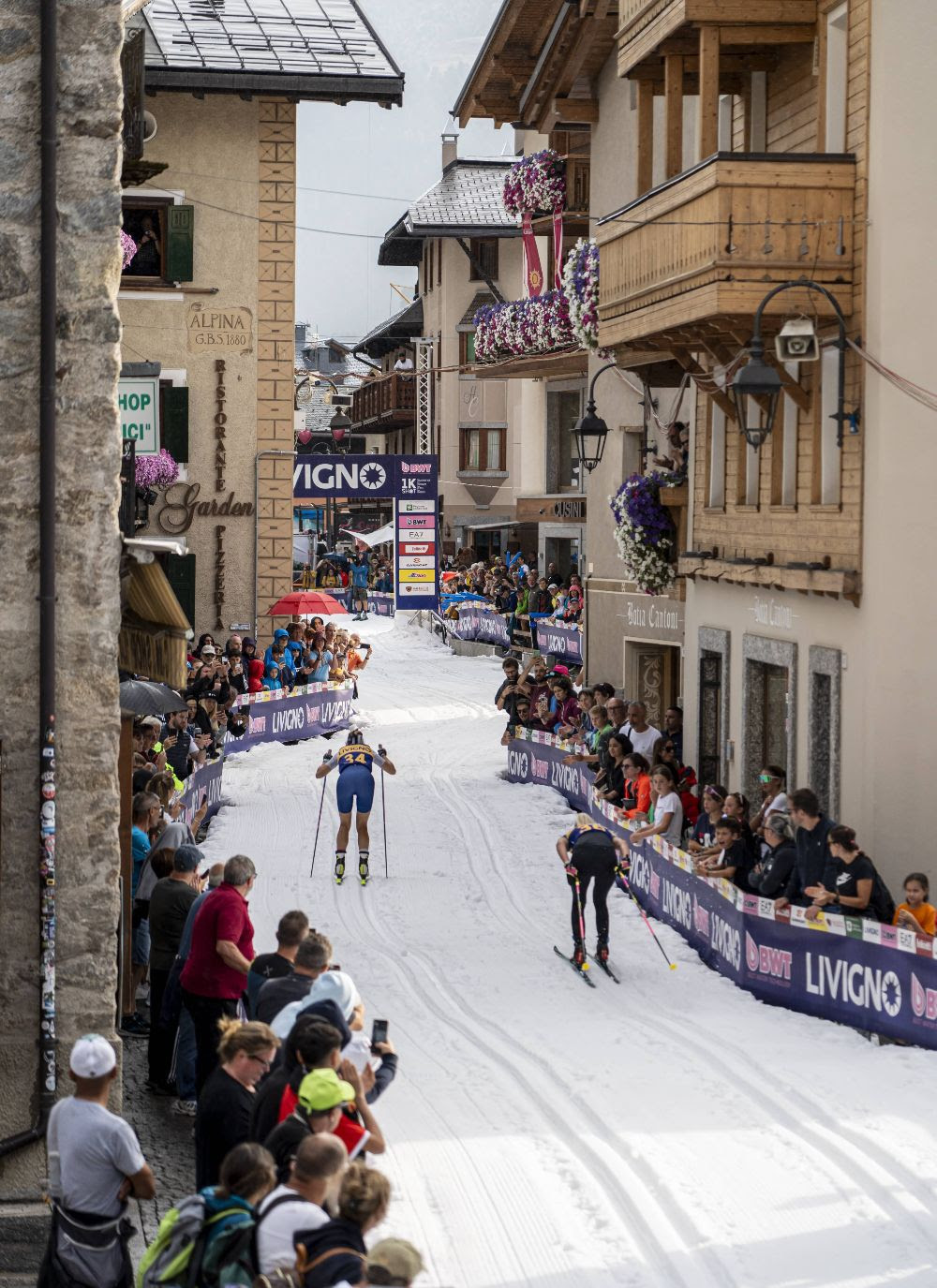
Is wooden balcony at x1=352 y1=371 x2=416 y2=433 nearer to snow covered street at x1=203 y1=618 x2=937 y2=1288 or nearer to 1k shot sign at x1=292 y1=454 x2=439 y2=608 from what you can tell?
1k shot sign at x1=292 y1=454 x2=439 y2=608

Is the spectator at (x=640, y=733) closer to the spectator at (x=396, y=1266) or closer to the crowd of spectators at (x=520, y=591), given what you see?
the crowd of spectators at (x=520, y=591)

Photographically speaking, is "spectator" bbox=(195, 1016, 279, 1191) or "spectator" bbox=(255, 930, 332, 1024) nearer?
"spectator" bbox=(195, 1016, 279, 1191)

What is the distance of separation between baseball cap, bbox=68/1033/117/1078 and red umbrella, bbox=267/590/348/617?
22.9 metres

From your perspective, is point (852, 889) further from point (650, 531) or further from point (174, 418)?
point (174, 418)

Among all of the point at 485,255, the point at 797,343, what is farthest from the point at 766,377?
the point at 485,255

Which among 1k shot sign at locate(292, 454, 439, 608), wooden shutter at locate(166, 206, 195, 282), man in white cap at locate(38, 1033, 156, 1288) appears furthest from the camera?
wooden shutter at locate(166, 206, 195, 282)

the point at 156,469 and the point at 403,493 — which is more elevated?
the point at 156,469

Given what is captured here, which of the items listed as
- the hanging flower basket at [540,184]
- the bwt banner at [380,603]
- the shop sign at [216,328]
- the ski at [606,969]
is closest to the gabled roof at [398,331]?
the bwt banner at [380,603]

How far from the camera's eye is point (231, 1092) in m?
7.52

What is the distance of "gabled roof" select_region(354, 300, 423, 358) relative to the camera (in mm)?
68500

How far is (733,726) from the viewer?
19484mm

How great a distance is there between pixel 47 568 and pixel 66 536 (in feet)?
0.59

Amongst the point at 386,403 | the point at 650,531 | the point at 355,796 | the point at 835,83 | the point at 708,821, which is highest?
the point at 386,403

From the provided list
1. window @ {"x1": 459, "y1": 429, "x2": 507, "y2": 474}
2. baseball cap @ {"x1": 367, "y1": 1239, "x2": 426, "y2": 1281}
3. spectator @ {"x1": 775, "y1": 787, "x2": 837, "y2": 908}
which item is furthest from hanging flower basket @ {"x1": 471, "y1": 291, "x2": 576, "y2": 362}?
window @ {"x1": 459, "y1": 429, "x2": 507, "y2": 474}
